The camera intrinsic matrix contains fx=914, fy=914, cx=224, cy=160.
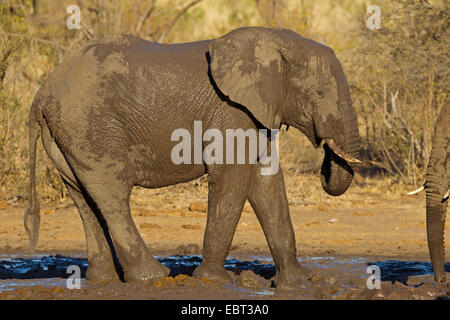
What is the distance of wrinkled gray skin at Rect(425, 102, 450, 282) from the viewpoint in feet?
22.6

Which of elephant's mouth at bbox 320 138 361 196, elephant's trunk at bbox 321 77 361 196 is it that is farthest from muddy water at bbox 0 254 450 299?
elephant's trunk at bbox 321 77 361 196

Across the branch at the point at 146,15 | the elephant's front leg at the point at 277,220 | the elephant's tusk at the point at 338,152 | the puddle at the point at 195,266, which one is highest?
the branch at the point at 146,15

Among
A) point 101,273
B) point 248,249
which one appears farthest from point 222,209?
point 248,249

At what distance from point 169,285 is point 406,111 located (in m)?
7.95

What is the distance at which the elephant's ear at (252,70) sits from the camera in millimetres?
7023

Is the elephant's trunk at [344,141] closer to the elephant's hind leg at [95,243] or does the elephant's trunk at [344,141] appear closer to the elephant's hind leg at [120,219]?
the elephant's hind leg at [120,219]

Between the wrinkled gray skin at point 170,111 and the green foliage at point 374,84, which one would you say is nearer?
the wrinkled gray skin at point 170,111

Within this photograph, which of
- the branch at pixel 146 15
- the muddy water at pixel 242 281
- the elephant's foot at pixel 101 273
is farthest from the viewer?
the branch at pixel 146 15

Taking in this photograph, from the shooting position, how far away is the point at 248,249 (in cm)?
972

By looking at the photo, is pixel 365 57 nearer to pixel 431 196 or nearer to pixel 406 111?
pixel 406 111

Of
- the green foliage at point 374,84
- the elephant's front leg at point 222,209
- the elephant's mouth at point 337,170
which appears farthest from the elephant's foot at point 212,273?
the green foliage at point 374,84

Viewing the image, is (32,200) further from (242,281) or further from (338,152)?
(338,152)

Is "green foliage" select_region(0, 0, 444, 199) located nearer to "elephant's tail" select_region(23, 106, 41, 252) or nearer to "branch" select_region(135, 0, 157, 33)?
"branch" select_region(135, 0, 157, 33)

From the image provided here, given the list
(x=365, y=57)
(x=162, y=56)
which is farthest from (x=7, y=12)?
(x=162, y=56)
